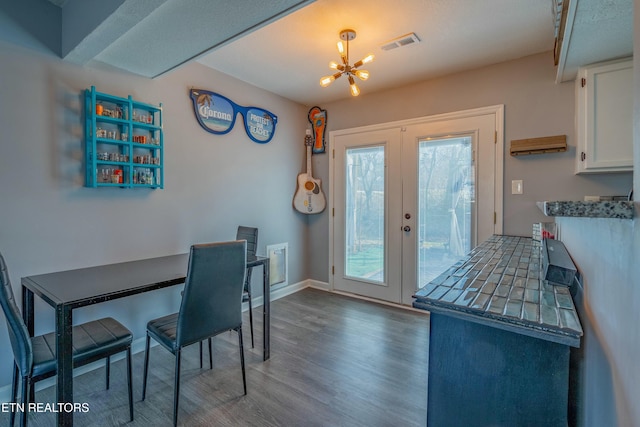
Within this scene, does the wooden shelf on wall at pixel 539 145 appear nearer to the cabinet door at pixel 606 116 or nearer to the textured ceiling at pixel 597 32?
the cabinet door at pixel 606 116

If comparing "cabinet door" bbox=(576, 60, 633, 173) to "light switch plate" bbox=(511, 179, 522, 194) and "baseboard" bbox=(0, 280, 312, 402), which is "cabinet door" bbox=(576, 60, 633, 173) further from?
"baseboard" bbox=(0, 280, 312, 402)

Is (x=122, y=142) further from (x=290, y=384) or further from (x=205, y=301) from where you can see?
(x=290, y=384)

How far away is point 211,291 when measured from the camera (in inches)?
69.4

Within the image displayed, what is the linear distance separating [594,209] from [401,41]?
7.47 feet

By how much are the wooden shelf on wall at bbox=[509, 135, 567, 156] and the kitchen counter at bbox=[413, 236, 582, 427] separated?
2.05 m

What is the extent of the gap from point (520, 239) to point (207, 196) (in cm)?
290

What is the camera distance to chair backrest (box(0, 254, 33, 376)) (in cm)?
133

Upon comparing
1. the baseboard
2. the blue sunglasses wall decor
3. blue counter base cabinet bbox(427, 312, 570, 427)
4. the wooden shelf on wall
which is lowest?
the baseboard

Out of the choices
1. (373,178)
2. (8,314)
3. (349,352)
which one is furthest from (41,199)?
(373,178)

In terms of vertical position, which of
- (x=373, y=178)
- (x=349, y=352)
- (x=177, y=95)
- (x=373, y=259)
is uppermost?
(x=177, y=95)

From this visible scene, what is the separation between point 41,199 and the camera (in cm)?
200

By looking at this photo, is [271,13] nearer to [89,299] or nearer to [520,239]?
[89,299]

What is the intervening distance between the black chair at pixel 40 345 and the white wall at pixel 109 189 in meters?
0.53

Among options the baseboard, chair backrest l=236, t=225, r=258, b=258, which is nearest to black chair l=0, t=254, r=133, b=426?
the baseboard
